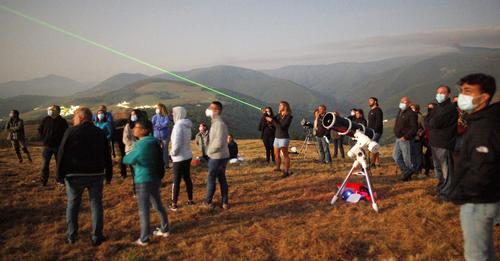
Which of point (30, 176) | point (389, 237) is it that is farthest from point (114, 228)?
point (30, 176)

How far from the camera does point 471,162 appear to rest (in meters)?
3.19

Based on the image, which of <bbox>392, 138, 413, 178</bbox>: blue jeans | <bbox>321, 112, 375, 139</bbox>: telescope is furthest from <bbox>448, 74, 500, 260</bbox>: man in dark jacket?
<bbox>392, 138, 413, 178</bbox>: blue jeans

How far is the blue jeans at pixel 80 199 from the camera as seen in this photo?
5484mm

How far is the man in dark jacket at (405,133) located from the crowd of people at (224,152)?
25 millimetres

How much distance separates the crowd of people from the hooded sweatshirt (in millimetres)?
21

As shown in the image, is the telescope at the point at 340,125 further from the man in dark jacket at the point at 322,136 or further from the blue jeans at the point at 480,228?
the man in dark jacket at the point at 322,136

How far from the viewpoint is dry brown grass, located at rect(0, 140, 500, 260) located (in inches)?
210

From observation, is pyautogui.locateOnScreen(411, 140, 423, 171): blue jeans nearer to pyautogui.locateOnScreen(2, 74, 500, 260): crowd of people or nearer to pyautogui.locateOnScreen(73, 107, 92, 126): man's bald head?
pyautogui.locateOnScreen(2, 74, 500, 260): crowd of people

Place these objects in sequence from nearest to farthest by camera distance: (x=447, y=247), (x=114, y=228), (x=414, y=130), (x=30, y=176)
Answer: (x=447, y=247) < (x=114, y=228) < (x=414, y=130) < (x=30, y=176)

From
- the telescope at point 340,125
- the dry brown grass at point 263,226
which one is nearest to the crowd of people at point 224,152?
the dry brown grass at point 263,226

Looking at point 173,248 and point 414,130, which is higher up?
point 414,130

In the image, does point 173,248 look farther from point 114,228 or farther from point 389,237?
point 389,237

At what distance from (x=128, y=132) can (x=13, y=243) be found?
3.81 m

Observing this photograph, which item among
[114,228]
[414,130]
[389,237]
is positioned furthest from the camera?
[414,130]
